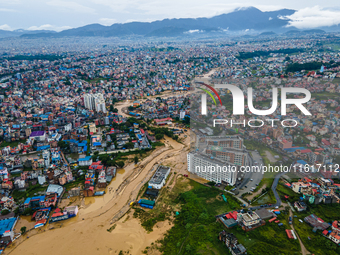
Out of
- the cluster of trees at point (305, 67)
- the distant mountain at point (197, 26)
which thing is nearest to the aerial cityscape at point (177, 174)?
the cluster of trees at point (305, 67)

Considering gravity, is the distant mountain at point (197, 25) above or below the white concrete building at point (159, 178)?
above

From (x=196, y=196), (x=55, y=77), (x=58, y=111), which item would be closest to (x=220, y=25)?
(x=55, y=77)

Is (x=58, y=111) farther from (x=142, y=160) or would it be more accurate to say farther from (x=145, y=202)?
(x=145, y=202)

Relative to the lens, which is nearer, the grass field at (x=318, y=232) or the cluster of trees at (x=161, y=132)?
the grass field at (x=318, y=232)

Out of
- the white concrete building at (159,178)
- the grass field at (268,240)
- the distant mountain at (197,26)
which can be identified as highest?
the distant mountain at (197,26)

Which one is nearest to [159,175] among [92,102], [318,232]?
[318,232]

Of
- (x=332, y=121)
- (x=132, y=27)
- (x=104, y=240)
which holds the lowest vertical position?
(x=104, y=240)

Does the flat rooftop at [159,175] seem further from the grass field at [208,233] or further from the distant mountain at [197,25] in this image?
the distant mountain at [197,25]

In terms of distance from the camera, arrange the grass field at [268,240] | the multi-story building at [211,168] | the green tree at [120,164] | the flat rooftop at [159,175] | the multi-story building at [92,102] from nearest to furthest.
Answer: the grass field at [268,240], the multi-story building at [211,168], the flat rooftop at [159,175], the green tree at [120,164], the multi-story building at [92,102]

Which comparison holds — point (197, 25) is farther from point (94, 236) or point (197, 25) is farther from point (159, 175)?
point (94, 236)
